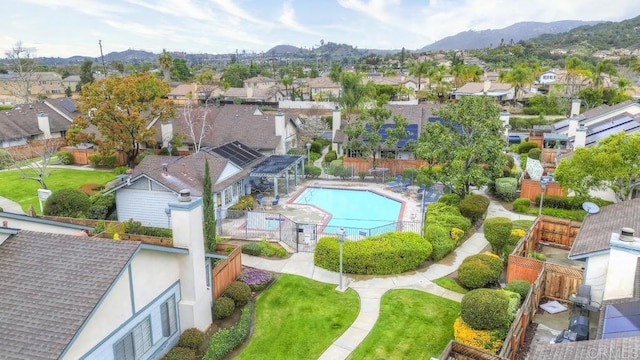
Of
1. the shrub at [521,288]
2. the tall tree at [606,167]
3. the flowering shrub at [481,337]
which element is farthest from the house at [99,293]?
the tall tree at [606,167]

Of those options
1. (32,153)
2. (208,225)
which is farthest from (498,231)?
(32,153)

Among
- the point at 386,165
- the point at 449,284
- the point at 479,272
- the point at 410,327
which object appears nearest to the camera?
A: the point at 410,327

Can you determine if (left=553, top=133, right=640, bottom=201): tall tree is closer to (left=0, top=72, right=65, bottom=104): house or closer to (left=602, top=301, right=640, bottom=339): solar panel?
(left=602, top=301, right=640, bottom=339): solar panel

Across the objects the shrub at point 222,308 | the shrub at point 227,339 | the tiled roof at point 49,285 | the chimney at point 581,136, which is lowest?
the shrub at point 227,339

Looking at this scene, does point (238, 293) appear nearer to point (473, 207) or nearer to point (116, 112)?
point (473, 207)

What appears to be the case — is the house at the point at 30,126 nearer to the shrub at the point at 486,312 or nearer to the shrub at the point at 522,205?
the shrub at the point at 522,205

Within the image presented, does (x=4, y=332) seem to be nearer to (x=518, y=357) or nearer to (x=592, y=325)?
(x=518, y=357)

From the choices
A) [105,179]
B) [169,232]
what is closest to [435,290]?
[169,232]
